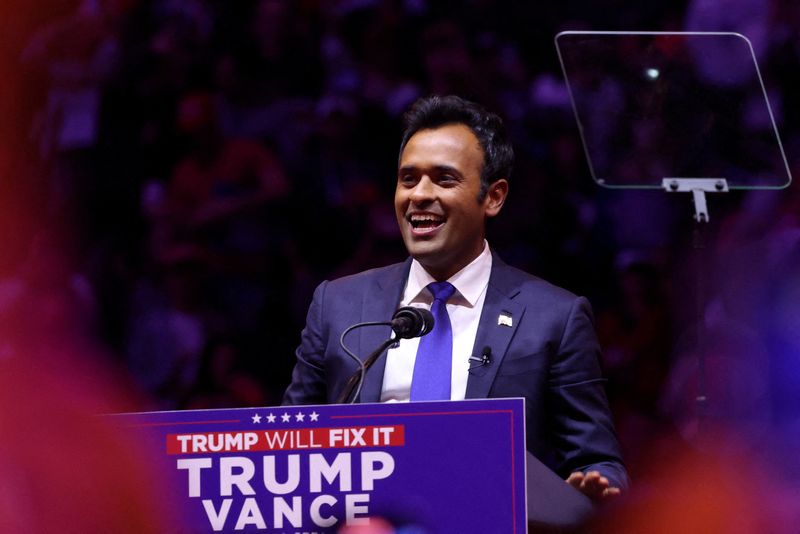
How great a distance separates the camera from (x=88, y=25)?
401 centimetres

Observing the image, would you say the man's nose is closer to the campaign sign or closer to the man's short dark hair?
the man's short dark hair

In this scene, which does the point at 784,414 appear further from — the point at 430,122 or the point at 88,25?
the point at 88,25

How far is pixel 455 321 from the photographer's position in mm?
2496

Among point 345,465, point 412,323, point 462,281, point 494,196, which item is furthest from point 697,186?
point 345,465

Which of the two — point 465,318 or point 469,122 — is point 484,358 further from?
point 469,122

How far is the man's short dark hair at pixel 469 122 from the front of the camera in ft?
8.55

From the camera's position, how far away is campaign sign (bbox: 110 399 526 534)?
4.94ft

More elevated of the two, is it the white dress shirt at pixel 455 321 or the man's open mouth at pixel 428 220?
the man's open mouth at pixel 428 220

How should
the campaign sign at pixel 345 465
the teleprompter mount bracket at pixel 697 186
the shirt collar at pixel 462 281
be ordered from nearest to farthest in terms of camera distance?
the campaign sign at pixel 345 465 < the shirt collar at pixel 462 281 < the teleprompter mount bracket at pixel 697 186

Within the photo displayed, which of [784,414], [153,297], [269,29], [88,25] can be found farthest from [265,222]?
[784,414]

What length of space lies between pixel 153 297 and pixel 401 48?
1.20 m

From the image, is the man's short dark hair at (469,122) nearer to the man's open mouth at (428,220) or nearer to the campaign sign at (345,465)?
the man's open mouth at (428,220)

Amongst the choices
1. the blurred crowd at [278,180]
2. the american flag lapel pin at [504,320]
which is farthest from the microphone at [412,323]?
the blurred crowd at [278,180]

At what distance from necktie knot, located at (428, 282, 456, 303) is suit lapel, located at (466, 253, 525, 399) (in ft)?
0.26
